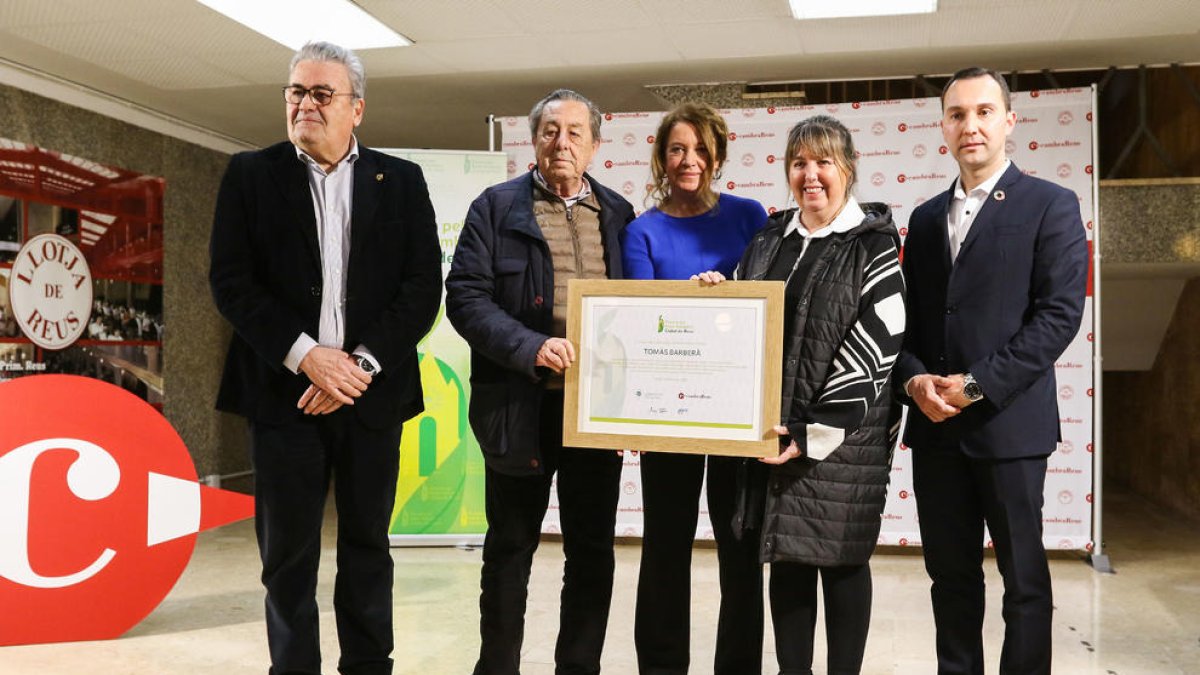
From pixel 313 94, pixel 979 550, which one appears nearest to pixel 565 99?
pixel 313 94

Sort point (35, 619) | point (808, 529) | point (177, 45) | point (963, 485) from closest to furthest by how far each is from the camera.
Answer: point (808, 529), point (963, 485), point (35, 619), point (177, 45)

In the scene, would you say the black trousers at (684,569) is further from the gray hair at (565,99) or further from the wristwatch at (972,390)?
the gray hair at (565,99)

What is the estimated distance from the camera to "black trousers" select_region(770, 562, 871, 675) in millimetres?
2123

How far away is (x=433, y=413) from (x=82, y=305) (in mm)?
2266

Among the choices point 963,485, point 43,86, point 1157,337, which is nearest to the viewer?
point 963,485

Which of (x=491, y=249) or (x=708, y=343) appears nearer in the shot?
(x=708, y=343)

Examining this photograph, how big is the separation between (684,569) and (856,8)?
9.58 feet

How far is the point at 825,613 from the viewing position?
2.13m

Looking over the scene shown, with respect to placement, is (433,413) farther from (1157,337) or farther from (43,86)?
(1157,337)

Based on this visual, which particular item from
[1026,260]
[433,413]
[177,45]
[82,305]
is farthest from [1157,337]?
[82,305]

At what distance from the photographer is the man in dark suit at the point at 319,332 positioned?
2.16 m

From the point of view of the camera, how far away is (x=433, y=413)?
5.04 m

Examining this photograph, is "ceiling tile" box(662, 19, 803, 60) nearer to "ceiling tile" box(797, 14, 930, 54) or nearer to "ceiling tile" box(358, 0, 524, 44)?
"ceiling tile" box(797, 14, 930, 54)

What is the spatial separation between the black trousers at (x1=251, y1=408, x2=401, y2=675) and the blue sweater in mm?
680
